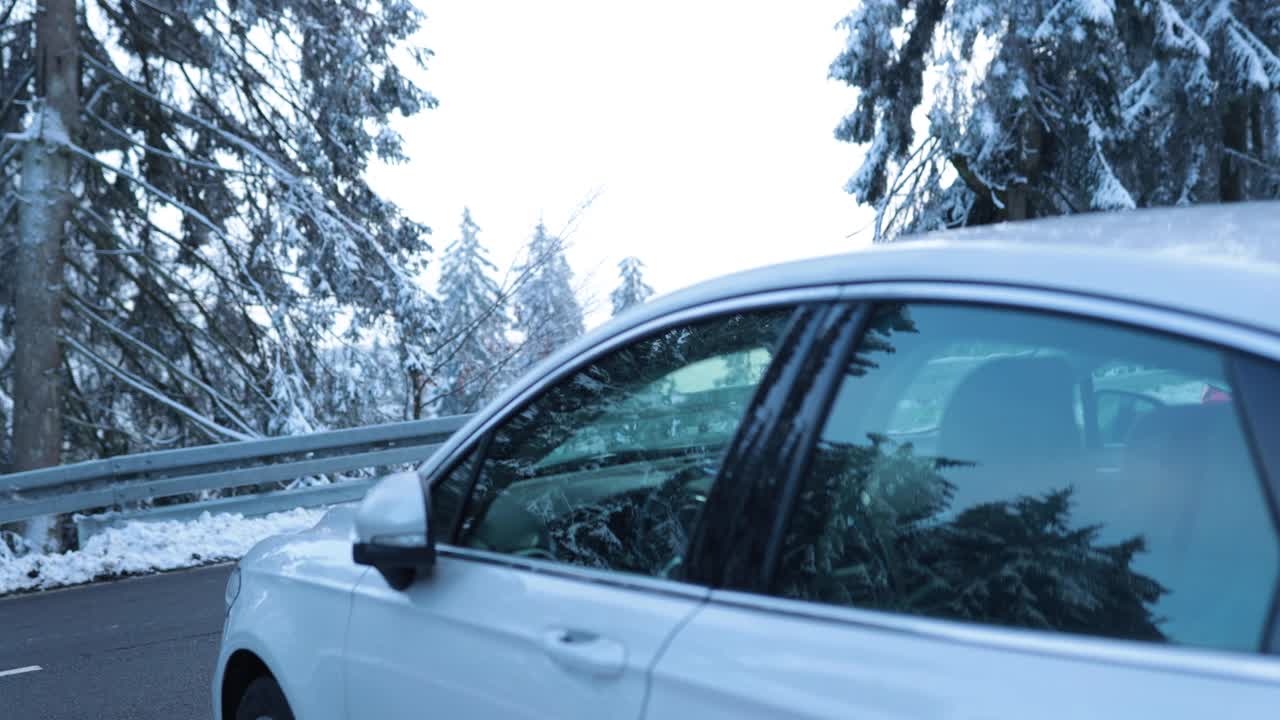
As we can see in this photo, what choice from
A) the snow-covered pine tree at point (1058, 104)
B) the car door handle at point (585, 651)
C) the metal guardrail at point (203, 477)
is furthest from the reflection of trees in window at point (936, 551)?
the snow-covered pine tree at point (1058, 104)

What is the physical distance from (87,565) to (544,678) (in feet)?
29.8

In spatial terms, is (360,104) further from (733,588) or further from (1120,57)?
(733,588)

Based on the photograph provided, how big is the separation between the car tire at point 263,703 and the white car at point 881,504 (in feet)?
1.33

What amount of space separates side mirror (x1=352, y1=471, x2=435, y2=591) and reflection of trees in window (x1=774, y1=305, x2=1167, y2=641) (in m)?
0.98

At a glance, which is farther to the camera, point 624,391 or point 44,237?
point 44,237

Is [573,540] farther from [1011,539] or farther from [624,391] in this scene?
[1011,539]

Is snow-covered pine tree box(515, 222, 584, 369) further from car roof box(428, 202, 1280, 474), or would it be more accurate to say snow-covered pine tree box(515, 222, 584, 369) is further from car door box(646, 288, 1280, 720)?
car door box(646, 288, 1280, 720)

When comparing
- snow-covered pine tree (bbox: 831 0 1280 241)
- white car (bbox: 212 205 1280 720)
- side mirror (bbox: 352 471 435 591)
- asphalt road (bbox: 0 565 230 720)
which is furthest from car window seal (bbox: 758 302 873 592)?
snow-covered pine tree (bbox: 831 0 1280 241)

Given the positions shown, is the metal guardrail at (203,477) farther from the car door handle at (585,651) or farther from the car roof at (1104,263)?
the car roof at (1104,263)

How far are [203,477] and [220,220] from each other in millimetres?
6236

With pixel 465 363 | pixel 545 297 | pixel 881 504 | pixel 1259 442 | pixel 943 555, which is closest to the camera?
pixel 1259 442

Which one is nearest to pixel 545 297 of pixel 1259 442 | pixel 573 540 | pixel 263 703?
pixel 263 703

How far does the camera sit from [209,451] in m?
11.5

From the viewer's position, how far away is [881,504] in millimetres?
1962
